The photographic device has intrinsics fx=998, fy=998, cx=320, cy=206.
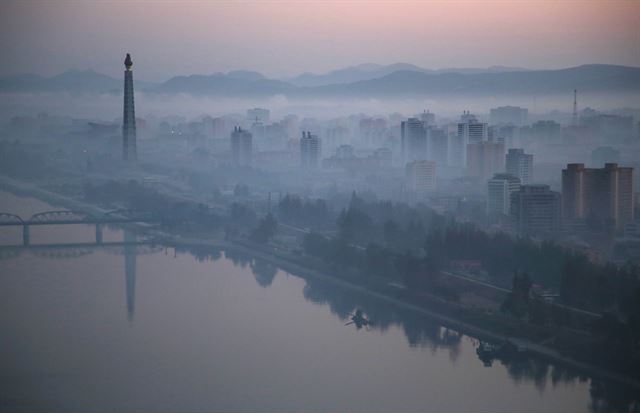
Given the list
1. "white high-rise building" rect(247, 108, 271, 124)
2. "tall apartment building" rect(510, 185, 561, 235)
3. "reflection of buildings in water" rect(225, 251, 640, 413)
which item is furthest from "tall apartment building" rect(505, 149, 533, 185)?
"white high-rise building" rect(247, 108, 271, 124)

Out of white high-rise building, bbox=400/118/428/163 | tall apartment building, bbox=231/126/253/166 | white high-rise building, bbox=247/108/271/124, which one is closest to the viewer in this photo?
white high-rise building, bbox=400/118/428/163

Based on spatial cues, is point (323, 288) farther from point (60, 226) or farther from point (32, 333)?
point (60, 226)

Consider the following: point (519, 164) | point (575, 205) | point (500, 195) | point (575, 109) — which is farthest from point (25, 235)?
point (575, 109)

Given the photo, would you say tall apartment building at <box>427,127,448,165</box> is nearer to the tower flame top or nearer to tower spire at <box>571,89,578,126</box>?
tower spire at <box>571,89,578,126</box>

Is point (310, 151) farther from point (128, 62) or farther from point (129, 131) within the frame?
point (128, 62)

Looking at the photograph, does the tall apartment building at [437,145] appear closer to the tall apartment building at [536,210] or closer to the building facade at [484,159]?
the building facade at [484,159]

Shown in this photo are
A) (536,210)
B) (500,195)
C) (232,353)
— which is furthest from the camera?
(500,195)

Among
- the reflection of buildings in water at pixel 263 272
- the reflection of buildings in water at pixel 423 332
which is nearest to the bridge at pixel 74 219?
the reflection of buildings in water at pixel 263 272
